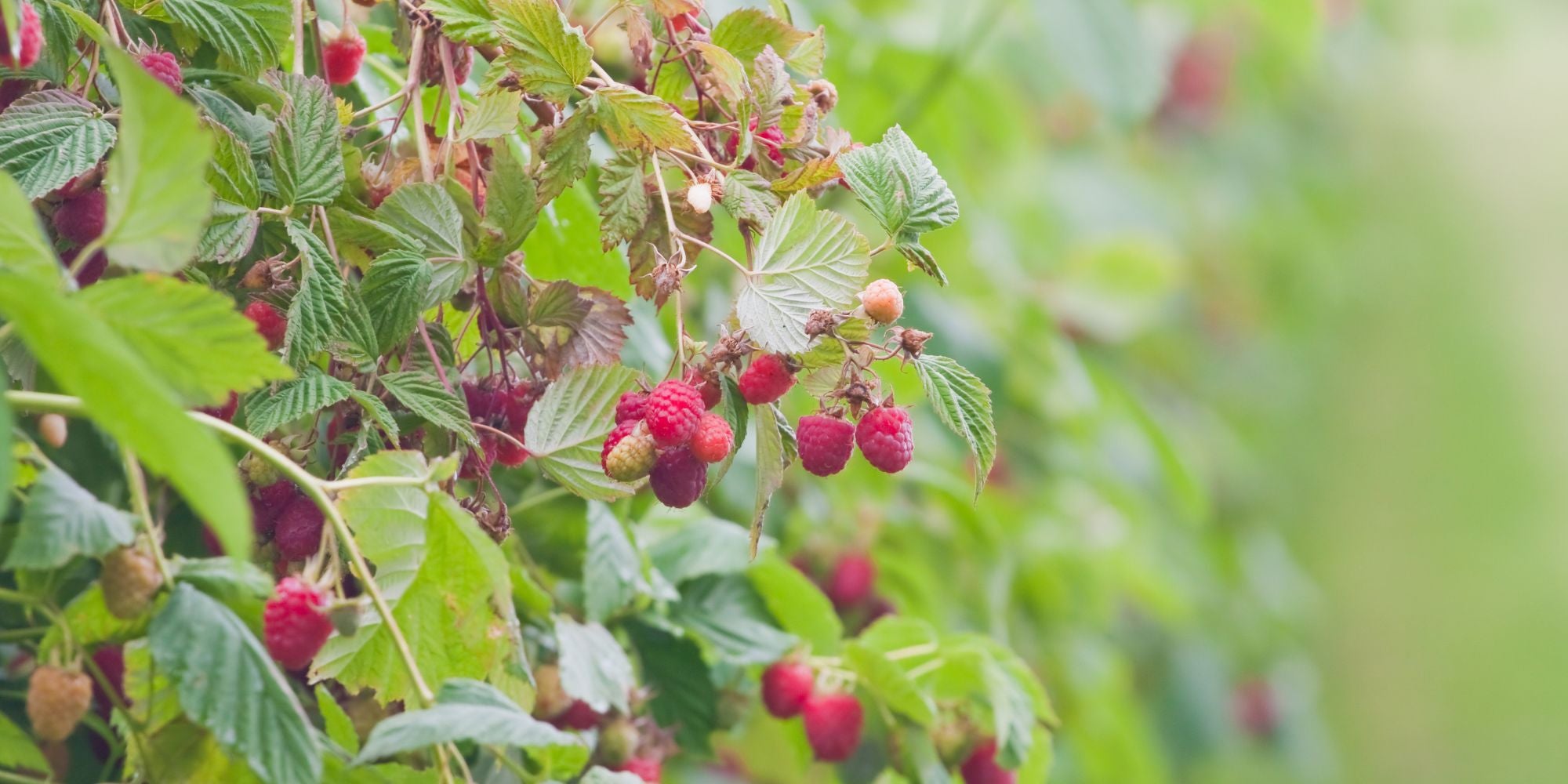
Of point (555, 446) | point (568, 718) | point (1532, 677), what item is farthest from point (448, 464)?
point (1532, 677)

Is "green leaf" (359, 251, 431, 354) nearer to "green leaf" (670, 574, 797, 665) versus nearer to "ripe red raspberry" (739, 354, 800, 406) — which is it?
"ripe red raspberry" (739, 354, 800, 406)

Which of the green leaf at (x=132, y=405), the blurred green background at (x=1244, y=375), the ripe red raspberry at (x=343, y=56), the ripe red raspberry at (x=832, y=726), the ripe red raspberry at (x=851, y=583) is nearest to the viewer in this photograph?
the green leaf at (x=132, y=405)

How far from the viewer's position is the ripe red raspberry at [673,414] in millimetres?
389

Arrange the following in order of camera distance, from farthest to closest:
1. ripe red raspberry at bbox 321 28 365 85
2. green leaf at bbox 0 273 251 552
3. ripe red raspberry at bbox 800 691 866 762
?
ripe red raspberry at bbox 800 691 866 762 → ripe red raspberry at bbox 321 28 365 85 → green leaf at bbox 0 273 251 552

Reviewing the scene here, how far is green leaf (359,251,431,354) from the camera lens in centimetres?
42

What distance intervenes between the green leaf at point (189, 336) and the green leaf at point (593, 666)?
0.22 m

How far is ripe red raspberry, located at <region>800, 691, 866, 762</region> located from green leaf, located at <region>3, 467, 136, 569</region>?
341 millimetres

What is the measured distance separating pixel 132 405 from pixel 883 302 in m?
0.19

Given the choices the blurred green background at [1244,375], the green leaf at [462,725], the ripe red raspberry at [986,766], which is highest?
the green leaf at [462,725]

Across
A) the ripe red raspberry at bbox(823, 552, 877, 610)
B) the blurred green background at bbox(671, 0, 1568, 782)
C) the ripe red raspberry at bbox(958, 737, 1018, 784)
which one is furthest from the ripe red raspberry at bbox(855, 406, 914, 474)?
the ripe red raspberry at bbox(823, 552, 877, 610)

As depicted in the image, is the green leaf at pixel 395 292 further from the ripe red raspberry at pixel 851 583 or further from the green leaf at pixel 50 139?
the ripe red raspberry at pixel 851 583

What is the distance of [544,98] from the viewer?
430mm

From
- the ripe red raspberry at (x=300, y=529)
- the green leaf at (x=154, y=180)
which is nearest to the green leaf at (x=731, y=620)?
the ripe red raspberry at (x=300, y=529)

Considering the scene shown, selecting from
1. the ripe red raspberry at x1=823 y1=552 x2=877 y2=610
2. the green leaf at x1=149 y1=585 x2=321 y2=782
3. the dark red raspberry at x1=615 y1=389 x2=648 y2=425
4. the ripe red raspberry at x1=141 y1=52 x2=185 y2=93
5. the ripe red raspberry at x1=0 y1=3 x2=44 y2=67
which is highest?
the ripe red raspberry at x1=0 y1=3 x2=44 y2=67
